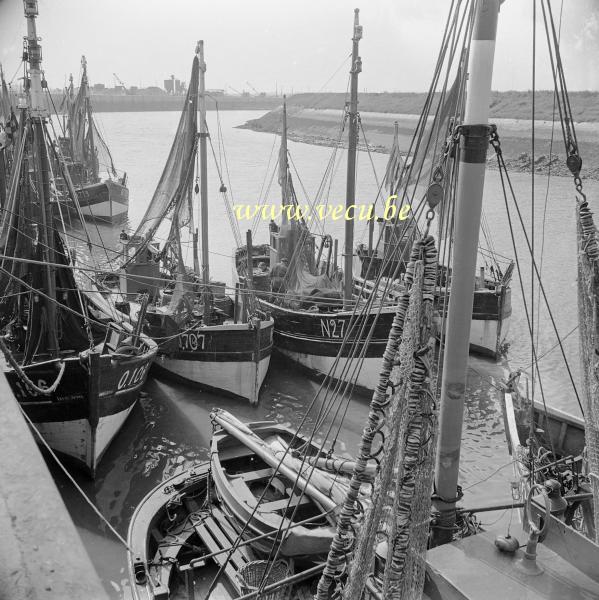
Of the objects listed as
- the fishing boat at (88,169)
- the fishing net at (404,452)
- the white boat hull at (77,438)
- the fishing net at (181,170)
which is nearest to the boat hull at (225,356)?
the white boat hull at (77,438)

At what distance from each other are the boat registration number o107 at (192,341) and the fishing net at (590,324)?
10.4m

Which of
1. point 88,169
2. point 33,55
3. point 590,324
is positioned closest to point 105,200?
point 88,169

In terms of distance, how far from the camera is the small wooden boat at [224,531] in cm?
716

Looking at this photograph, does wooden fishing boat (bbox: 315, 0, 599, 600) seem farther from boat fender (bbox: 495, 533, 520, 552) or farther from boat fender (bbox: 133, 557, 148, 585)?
boat fender (bbox: 133, 557, 148, 585)

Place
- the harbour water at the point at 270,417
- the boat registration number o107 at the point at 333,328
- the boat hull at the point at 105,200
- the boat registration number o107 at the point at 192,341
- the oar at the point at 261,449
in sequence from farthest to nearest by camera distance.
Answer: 1. the boat hull at the point at 105,200
2. the boat registration number o107 at the point at 333,328
3. the boat registration number o107 at the point at 192,341
4. the harbour water at the point at 270,417
5. the oar at the point at 261,449

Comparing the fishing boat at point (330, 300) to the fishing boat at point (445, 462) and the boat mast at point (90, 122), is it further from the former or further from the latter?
the boat mast at point (90, 122)

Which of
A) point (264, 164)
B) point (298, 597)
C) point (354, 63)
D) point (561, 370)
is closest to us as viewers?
point (298, 597)

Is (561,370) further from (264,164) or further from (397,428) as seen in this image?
(264,164)

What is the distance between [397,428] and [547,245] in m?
28.1

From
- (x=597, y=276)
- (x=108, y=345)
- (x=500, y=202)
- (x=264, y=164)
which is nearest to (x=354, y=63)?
(x=108, y=345)

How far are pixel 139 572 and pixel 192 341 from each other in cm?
794

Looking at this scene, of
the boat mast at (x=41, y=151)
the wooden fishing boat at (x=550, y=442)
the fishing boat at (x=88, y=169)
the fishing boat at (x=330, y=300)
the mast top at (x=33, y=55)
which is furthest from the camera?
the fishing boat at (x=88, y=169)

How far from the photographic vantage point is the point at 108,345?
1273 centimetres

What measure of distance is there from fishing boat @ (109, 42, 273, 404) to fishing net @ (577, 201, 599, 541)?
345 inches
